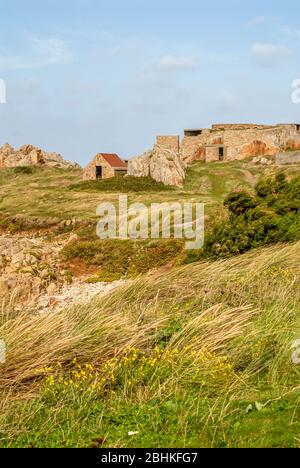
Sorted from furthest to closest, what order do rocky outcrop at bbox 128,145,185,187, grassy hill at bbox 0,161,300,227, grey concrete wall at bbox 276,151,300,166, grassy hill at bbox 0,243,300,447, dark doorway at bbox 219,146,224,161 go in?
dark doorway at bbox 219,146,224,161, grey concrete wall at bbox 276,151,300,166, rocky outcrop at bbox 128,145,185,187, grassy hill at bbox 0,161,300,227, grassy hill at bbox 0,243,300,447

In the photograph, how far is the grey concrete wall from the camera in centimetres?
4125

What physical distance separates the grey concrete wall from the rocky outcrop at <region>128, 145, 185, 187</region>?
704 centimetres

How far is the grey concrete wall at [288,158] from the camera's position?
135 ft

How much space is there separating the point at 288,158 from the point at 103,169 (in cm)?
1357

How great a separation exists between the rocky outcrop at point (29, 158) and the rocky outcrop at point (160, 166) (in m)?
16.1

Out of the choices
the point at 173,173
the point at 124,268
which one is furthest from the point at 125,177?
the point at 124,268

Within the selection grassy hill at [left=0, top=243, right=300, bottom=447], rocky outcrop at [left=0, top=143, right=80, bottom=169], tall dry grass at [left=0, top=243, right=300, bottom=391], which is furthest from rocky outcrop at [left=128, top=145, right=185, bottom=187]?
grassy hill at [left=0, top=243, right=300, bottom=447]

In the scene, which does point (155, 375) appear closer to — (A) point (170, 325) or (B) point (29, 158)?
(A) point (170, 325)

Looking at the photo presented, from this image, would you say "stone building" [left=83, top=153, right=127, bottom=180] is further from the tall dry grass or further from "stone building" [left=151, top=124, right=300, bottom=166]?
the tall dry grass

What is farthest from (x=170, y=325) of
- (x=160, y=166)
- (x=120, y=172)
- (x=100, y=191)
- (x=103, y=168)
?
(x=103, y=168)

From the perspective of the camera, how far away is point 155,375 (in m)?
6.63

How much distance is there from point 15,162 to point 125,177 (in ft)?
65.8
